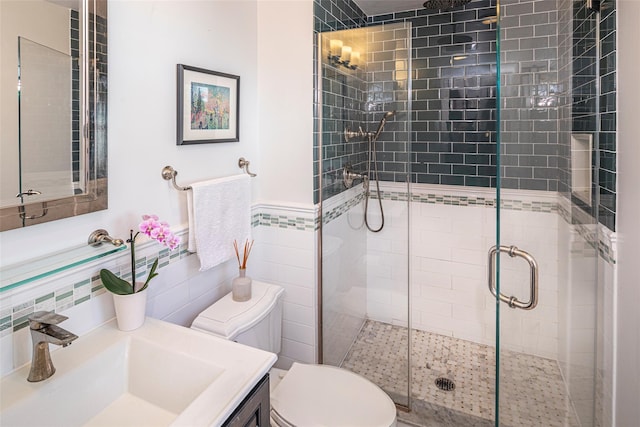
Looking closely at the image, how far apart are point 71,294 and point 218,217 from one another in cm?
69

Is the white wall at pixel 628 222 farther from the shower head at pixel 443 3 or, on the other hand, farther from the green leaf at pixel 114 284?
the green leaf at pixel 114 284

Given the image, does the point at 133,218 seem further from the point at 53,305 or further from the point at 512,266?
the point at 512,266

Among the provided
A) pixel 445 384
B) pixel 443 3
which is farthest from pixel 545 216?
pixel 443 3

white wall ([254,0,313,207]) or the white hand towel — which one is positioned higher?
white wall ([254,0,313,207])

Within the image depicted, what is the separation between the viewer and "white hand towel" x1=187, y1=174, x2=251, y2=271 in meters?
1.72

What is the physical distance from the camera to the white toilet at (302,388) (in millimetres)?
1559

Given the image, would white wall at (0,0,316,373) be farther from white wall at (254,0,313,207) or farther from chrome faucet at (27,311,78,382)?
chrome faucet at (27,311,78,382)

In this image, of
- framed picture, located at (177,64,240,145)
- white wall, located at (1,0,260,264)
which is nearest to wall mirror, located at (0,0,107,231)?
white wall, located at (1,0,260,264)

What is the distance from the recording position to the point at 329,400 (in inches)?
65.1

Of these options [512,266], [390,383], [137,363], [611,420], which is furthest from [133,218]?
[611,420]

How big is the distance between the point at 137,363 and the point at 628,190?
70.9 inches

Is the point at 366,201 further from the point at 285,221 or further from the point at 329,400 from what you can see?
the point at 329,400

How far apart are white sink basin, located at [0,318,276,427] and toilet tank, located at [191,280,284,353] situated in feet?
0.99

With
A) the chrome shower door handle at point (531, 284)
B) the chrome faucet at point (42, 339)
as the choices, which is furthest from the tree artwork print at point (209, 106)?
the chrome shower door handle at point (531, 284)
